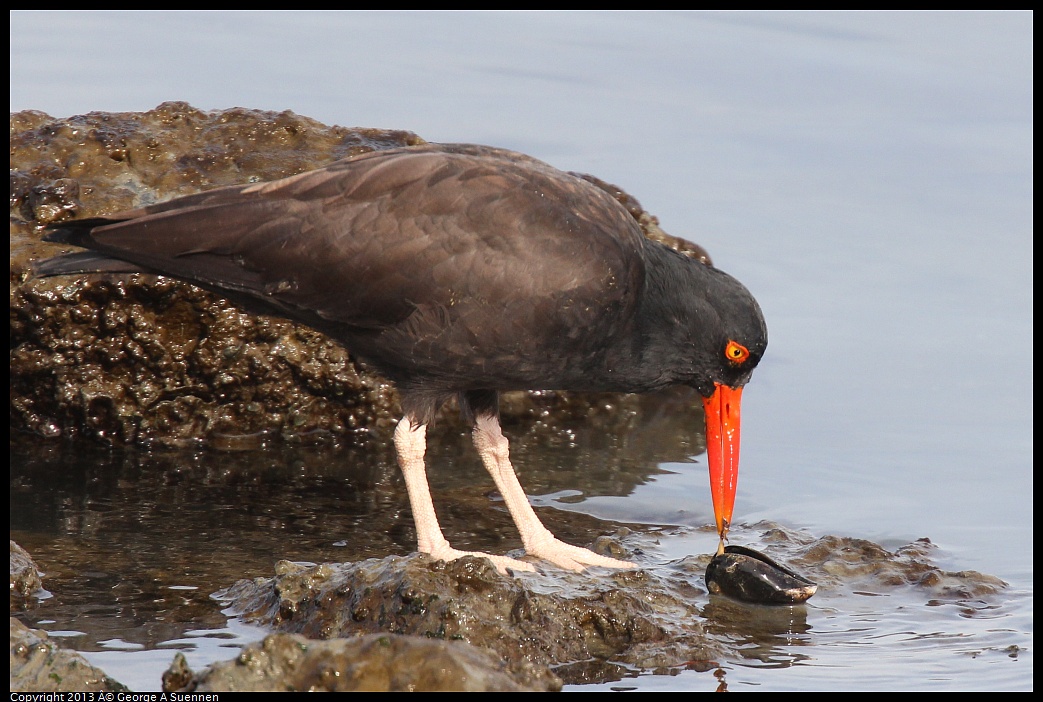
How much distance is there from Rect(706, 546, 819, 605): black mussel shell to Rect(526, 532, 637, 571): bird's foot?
0.47 meters

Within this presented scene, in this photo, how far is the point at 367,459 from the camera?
7.35 metres

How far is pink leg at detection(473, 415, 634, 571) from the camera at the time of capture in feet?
19.4

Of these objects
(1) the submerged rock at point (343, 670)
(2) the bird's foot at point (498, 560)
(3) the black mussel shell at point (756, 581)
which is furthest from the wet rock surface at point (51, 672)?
(3) the black mussel shell at point (756, 581)

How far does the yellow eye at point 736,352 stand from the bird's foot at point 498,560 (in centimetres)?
121

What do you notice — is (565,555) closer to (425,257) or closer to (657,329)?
(657,329)

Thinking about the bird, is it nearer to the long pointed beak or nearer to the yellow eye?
the yellow eye

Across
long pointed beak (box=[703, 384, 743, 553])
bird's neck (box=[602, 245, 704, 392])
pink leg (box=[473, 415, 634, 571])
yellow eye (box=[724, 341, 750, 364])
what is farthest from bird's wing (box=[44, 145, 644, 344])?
pink leg (box=[473, 415, 634, 571])

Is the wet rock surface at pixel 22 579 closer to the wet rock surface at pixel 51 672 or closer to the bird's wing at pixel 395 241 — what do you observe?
the wet rock surface at pixel 51 672

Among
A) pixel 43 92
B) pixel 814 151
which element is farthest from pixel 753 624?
pixel 43 92

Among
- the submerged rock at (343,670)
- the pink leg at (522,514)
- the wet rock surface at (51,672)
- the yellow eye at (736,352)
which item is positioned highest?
the yellow eye at (736,352)

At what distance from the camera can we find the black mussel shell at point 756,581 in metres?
5.49
